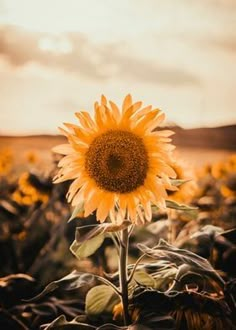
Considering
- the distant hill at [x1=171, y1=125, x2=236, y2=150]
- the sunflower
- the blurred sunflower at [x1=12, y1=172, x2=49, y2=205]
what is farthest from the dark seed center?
the distant hill at [x1=171, y1=125, x2=236, y2=150]

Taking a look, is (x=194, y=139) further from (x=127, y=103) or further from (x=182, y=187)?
(x=127, y=103)

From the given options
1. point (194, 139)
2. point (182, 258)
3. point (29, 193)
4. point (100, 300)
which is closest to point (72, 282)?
point (100, 300)

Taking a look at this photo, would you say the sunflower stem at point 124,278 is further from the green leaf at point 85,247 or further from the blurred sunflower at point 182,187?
the blurred sunflower at point 182,187

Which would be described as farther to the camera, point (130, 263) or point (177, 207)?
point (130, 263)

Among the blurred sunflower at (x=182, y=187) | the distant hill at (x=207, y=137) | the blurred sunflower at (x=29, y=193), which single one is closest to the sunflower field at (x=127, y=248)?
the blurred sunflower at (x=182, y=187)

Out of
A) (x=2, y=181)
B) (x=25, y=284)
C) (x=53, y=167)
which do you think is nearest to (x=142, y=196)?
(x=25, y=284)

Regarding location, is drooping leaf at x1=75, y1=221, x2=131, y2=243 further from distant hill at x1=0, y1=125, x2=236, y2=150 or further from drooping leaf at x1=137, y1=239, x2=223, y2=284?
distant hill at x1=0, y1=125, x2=236, y2=150

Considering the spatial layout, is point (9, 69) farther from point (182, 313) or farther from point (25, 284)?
point (182, 313)
